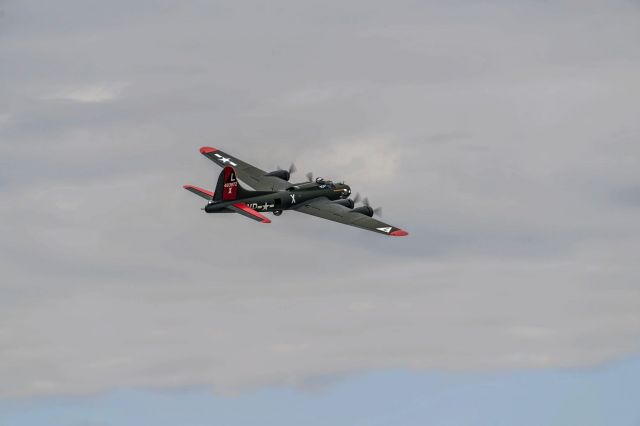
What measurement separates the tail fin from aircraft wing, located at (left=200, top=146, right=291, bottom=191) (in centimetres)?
914

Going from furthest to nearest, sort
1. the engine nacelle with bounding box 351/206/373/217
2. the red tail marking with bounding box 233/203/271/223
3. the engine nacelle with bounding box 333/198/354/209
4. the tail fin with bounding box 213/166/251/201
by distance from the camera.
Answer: the engine nacelle with bounding box 333/198/354/209 → the engine nacelle with bounding box 351/206/373/217 → the tail fin with bounding box 213/166/251/201 → the red tail marking with bounding box 233/203/271/223

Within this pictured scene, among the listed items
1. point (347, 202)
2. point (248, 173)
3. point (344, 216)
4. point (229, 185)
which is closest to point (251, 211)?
point (229, 185)

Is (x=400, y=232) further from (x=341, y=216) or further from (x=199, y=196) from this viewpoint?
(x=199, y=196)

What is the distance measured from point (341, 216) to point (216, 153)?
24.7 meters

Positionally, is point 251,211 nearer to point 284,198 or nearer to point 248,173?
point 284,198

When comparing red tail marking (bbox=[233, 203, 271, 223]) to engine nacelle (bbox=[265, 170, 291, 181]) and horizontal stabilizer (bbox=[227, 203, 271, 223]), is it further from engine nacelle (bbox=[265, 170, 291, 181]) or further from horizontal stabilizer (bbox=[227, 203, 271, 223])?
engine nacelle (bbox=[265, 170, 291, 181])

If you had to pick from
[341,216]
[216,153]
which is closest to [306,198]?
[341,216]

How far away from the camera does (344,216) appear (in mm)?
119875

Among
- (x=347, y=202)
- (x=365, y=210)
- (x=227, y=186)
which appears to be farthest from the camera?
(x=347, y=202)

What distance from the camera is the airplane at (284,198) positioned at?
117 metres

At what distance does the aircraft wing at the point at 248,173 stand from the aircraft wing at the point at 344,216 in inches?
186

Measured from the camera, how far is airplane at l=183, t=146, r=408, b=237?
117 metres

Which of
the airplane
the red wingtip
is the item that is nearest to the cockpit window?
the airplane

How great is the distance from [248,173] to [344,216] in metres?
16.3
